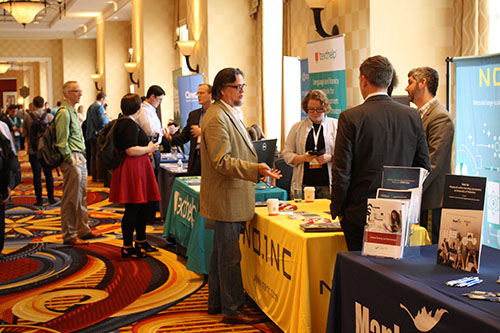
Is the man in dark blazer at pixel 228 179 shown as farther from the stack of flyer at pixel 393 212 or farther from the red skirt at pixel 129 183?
the red skirt at pixel 129 183

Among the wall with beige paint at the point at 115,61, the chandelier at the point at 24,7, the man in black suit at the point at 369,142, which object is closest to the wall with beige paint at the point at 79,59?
the wall with beige paint at the point at 115,61

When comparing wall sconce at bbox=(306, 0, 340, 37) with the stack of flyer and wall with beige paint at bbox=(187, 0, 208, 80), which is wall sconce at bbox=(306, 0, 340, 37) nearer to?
the stack of flyer

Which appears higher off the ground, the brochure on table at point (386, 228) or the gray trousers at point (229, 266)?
the brochure on table at point (386, 228)

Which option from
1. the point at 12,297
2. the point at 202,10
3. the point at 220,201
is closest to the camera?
the point at 220,201

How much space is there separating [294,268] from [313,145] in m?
1.45

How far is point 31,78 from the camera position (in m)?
29.0

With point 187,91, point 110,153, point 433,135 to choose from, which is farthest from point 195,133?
point 187,91

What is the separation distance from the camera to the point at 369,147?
2760 mm

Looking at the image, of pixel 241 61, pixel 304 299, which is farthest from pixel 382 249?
pixel 241 61

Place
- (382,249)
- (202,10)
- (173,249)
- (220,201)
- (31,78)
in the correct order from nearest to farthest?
(382,249) < (220,201) < (173,249) < (202,10) < (31,78)

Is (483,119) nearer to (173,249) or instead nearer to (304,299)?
(304,299)

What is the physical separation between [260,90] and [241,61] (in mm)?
704

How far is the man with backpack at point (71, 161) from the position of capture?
5.56 m

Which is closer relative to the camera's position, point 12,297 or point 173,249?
point 12,297
